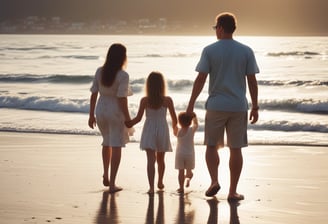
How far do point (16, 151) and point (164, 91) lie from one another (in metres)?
4.24

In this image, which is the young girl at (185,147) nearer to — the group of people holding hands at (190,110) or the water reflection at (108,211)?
the group of people holding hands at (190,110)

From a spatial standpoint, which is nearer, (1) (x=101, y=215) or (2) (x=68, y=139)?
(1) (x=101, y=215)

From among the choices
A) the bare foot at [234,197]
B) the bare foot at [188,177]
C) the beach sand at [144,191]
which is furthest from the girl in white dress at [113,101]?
the bare foot at [234,197]

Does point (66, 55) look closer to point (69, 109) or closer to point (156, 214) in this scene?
point (69, 109)

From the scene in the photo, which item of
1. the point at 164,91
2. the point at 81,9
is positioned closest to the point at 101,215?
the point at 164,91

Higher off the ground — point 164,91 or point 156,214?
point 164,91

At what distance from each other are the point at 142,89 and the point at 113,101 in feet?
66.1

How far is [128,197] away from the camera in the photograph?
8.17 m

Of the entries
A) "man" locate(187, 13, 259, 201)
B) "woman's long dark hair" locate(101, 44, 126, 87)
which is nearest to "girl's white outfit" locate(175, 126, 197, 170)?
"man" locate(187, 13, 259, 201)

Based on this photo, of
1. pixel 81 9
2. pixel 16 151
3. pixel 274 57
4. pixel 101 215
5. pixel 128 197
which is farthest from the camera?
pixel 81 9

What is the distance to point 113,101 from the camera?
8.38 meters

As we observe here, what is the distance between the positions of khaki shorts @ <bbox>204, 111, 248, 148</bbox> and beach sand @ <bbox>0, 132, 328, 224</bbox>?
60 cm

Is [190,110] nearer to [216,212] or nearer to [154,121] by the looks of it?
[154,121]

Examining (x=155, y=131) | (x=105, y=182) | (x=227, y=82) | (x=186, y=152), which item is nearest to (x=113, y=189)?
(x=105, y=182)
